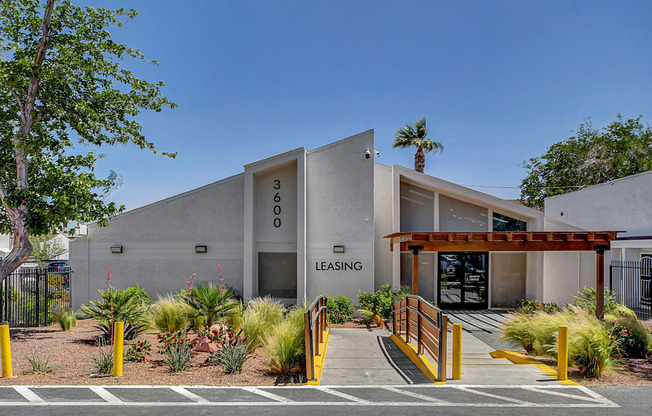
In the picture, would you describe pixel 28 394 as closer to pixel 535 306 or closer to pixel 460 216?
pixel 460 216

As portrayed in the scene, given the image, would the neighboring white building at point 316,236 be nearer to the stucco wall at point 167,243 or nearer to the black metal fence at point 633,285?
the stucco wall at point 167,243

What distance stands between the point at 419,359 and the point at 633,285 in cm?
1295

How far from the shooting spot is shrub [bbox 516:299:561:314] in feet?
46.8

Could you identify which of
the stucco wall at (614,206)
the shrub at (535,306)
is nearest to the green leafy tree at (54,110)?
the shrub at (535,306)

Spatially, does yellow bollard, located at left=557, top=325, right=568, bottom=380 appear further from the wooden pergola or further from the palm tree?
the palm tree

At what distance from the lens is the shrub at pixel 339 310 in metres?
14.0

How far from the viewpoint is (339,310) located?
14312mm

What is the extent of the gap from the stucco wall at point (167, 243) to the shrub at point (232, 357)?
24.9ft

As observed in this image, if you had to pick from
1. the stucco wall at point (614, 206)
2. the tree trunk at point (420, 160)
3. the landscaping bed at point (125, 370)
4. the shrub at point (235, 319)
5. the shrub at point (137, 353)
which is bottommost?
the landscaping bed at point (125, 370)

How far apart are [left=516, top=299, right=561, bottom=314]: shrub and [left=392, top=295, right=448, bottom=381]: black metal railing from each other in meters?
5.22

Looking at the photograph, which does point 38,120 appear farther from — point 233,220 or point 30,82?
point 233,220

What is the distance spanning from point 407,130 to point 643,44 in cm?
1435

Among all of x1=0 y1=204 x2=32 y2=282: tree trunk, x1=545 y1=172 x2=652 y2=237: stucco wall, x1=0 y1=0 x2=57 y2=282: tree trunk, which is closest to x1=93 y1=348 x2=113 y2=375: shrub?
x1=0 y1=0 x2=57 y2=282: tree trunk

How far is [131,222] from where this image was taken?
1612 cm
